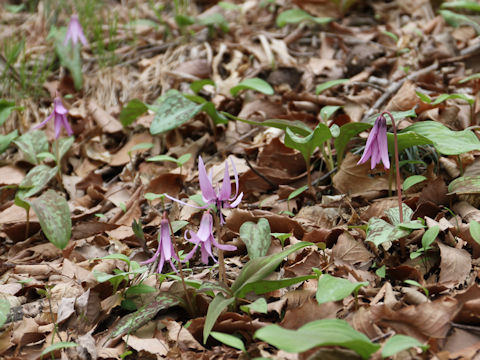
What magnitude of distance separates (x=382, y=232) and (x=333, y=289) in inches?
15.7

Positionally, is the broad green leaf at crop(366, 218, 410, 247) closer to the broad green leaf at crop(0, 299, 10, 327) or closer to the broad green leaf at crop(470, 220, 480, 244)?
the broad green leaf at crop(470, 220, 480, 244)

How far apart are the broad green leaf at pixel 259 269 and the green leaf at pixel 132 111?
1.82 m

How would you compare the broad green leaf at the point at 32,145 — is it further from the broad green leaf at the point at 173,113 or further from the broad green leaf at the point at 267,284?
the broad green leaf at the point at 267,284

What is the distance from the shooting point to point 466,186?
80.8 inches

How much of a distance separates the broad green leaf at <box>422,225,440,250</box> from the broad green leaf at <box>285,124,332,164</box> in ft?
2.03

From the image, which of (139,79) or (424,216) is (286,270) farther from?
(139,79)

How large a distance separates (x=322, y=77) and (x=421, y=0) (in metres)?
1.49

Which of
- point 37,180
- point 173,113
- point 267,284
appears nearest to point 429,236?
point 267,284

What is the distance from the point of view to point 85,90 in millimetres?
4039

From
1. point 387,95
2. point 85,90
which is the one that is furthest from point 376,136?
point 85,90

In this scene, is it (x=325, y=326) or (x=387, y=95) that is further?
(x=387, y=95)

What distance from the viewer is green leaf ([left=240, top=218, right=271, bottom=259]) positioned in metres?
1.92

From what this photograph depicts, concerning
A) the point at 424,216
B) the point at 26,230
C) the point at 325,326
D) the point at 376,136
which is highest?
the point at 376,136

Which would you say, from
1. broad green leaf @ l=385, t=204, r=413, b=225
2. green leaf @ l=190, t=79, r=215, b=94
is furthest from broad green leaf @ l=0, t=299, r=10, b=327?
green leaf @ l=190, t=79, r=215, b=94
